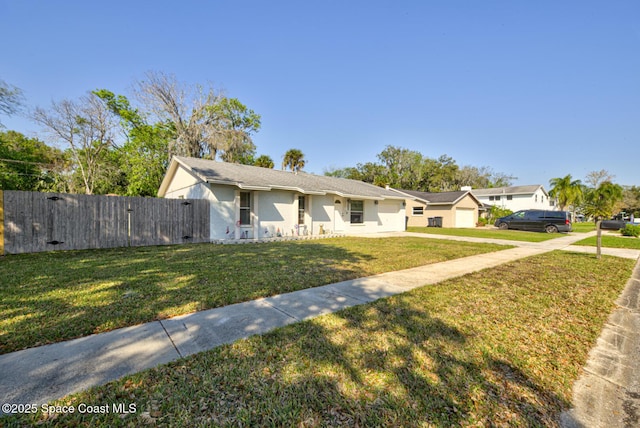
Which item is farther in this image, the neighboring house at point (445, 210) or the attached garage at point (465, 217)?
the attached garage at point (465, 217)

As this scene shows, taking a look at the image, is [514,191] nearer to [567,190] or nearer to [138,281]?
[567,190]

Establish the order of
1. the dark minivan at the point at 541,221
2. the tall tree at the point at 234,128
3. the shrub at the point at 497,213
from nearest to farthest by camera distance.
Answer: the dark minivan at the point at 541,221
the tall tree at the point at 234,128
the shrub at the point at 497,213

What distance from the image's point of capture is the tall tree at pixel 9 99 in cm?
1398

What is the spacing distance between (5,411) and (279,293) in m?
3.14

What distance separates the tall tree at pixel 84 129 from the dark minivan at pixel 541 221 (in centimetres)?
3497

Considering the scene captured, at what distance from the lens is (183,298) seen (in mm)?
4211

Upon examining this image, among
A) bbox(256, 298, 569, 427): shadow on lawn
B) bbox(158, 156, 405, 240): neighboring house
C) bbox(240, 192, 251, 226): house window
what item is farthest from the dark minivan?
bbox(256, 298, 569, 427): shadow on lawn

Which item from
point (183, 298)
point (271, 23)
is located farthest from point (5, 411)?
point (271, 23)

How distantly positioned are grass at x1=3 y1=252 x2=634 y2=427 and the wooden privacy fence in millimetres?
9755

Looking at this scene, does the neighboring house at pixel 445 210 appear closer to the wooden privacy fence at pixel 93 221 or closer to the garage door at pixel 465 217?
the garage door at pixel 465 217

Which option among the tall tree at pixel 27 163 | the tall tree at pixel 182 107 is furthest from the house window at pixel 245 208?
the tall tree at pixel 182 107

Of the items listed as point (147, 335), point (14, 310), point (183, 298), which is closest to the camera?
point (147, 335)

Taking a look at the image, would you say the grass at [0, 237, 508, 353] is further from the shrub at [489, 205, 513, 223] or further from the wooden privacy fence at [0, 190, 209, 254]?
the shrub at [489, 205, 513, 223]

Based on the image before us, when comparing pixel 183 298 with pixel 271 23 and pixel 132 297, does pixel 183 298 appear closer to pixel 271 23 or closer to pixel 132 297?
pixel 132 297
